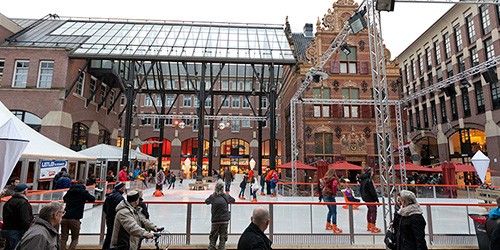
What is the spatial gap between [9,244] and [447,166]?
19.8 meters

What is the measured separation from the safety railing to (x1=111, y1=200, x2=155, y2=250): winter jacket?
2.12 meters

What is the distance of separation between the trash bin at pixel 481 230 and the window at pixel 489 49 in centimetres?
2282

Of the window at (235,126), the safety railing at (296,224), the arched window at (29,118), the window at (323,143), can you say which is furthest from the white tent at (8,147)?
the window at (235,126)

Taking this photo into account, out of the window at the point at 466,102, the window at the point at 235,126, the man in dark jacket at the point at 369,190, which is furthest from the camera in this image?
the window at the point at 235,126

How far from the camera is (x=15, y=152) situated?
14.4 ft

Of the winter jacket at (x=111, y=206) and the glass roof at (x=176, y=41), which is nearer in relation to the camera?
the winter jacket at (x=111, y=206)

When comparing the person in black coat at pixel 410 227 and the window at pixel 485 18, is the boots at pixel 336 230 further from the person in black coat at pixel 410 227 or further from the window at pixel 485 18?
the window at pixel 485 18

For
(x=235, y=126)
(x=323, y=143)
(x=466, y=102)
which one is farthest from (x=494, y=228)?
(x=235, y=126)

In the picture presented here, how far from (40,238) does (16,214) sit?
2.36 meters

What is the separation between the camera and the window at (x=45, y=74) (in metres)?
19.0

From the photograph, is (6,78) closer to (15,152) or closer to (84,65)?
(84,65)

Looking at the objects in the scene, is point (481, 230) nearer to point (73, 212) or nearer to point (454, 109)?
point (73, 212)

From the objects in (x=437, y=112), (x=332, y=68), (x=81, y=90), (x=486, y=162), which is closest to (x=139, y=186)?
(x=81, y=90)

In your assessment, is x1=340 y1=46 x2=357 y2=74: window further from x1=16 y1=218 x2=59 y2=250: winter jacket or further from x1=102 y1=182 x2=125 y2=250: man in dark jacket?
x1=16 y1=218 x2=59 y2=250: winter jacket
